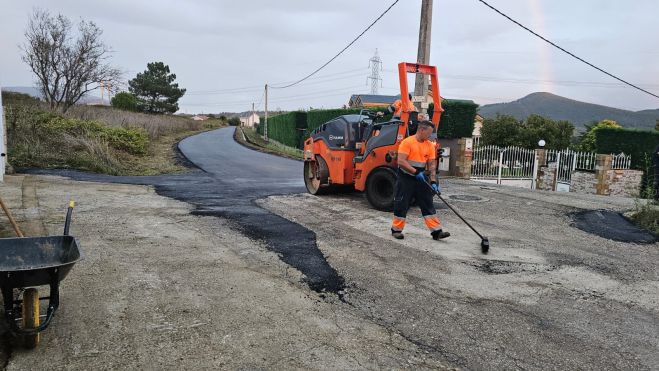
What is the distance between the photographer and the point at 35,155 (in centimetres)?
1416

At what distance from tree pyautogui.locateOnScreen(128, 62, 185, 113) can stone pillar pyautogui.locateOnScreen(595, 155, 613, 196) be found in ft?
184

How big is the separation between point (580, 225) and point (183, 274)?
20.9ft

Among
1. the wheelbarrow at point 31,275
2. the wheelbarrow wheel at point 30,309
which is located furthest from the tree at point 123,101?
the wheelbarrow wheel at point 30,309

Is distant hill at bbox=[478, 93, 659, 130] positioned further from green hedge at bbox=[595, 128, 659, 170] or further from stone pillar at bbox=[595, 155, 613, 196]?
stone pillar at bbox=[595, 155, 613, 196]

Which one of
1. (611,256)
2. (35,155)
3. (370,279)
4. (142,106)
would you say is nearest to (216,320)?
(370,279)

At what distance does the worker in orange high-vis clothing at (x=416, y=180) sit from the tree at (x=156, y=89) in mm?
60239

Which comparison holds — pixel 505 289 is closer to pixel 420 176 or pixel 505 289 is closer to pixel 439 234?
pixel 439 234

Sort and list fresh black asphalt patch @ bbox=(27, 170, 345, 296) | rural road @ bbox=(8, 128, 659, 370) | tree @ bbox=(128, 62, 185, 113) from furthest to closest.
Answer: tree @ bbox=(128, 62, 185, 113) → fresh black asphalt patch @ bbox=(27, 170, 345, 296) → rural road @ bbox=(8, 128, 659, 370)

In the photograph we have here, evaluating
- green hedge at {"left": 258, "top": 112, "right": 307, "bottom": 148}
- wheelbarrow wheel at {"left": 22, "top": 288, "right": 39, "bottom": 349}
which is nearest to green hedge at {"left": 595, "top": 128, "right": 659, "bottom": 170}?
green hedge at {"left": 258, "top": 112, "right": 307, "bottom": 148}

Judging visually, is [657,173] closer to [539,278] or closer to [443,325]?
[539,278]

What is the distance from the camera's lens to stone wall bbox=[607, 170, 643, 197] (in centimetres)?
1670

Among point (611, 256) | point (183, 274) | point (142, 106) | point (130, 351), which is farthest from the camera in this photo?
point (142, 106)

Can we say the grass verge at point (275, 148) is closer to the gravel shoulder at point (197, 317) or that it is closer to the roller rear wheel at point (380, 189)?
the roller rear wheel at point (380, 189)

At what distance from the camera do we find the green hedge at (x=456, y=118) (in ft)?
56.3
